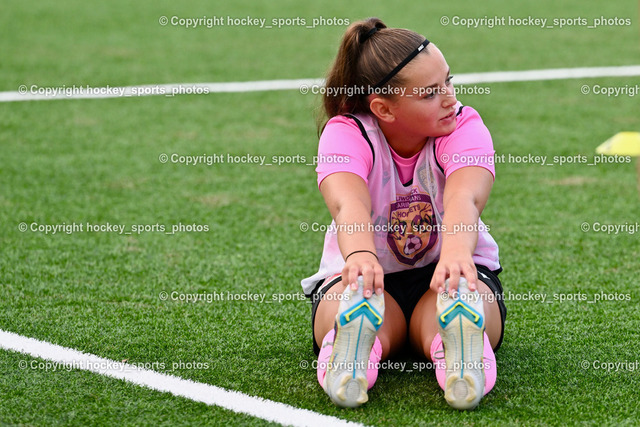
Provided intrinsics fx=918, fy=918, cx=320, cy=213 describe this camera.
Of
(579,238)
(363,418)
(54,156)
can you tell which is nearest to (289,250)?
(579,238)

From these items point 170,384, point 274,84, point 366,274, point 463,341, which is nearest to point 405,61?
point 366,274

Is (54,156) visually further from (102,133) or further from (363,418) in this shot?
(363,418)

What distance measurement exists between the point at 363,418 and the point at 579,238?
7.63ft

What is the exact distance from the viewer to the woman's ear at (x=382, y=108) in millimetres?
3057

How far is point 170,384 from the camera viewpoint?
9.96ft

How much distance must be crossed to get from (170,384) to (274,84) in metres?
5.56

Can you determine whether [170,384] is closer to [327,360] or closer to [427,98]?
[327,360]

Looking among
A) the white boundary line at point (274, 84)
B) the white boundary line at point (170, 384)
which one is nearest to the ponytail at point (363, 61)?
the white boundary line at point (170, 384)

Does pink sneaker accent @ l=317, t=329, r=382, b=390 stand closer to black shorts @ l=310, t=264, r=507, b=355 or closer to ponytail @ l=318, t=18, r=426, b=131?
black shorts @ l=310, t=264, r=507, b=355

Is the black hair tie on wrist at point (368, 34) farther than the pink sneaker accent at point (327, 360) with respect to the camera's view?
Yes

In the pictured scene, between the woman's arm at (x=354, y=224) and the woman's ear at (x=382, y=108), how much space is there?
24 cm

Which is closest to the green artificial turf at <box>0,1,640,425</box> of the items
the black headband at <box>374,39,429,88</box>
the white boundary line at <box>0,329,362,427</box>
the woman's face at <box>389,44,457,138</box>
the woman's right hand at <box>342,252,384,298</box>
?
the white boundary line at <box>0,329,362,427</box>

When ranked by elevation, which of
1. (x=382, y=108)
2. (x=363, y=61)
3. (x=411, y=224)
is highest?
(x=363, y=61)

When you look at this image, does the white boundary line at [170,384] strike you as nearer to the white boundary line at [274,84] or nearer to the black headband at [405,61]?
the black headband at [405,61]
